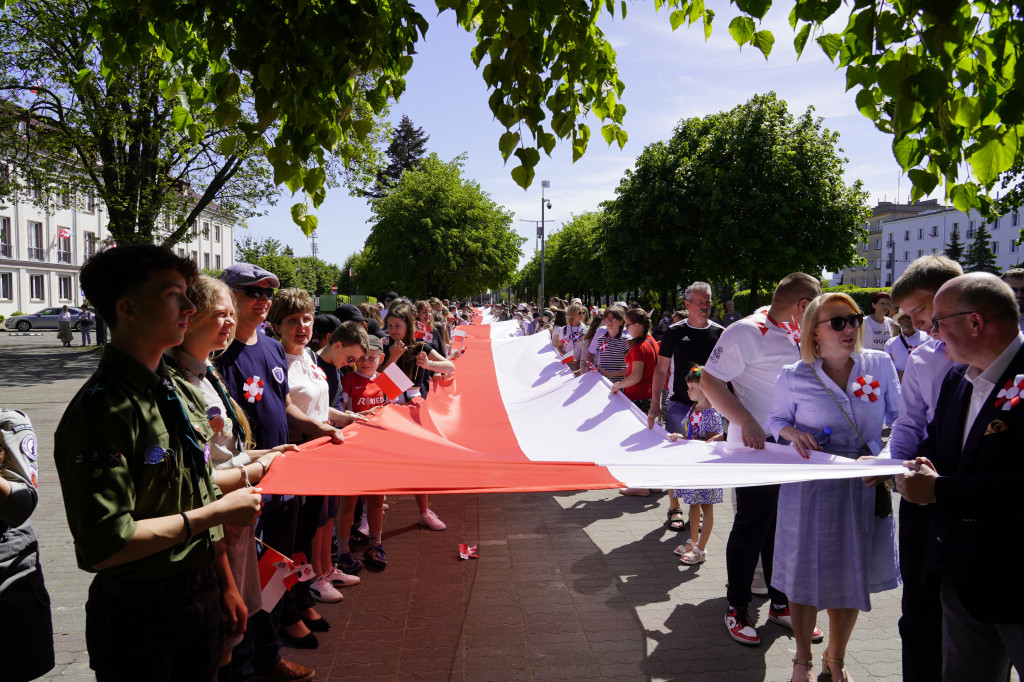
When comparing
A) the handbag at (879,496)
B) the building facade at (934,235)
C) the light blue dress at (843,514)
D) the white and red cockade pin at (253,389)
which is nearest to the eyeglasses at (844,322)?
the light blue dress at (843,514)

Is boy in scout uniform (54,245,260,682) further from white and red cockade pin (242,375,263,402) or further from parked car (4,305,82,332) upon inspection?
parked car (4,305,82,332)

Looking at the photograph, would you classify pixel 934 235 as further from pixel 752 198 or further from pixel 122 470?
pixel 122 470

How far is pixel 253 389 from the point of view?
3.53 metres

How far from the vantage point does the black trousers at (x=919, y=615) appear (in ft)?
10.1

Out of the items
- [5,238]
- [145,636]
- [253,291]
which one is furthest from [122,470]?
[5,238]

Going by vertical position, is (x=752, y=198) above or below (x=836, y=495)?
above

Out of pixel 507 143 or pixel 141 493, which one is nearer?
pixel 141 493

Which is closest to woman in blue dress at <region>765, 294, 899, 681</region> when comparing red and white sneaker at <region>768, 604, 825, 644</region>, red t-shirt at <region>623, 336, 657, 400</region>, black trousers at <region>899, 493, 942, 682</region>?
black trousers at <region>899, 493, 942, 682</region>

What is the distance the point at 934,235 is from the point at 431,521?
90929 mm

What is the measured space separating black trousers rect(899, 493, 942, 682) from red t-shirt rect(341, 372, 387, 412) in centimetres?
386

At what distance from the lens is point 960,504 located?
2.56m

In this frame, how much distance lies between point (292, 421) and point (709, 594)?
10.6 ft

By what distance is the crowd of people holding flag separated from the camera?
7.09 feet

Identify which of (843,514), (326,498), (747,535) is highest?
(843,514)
